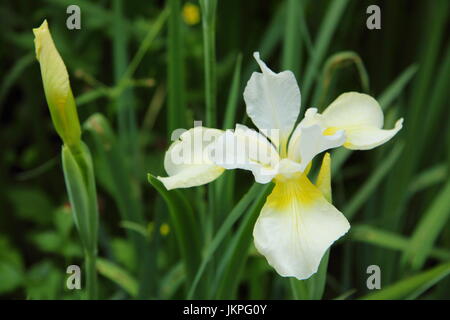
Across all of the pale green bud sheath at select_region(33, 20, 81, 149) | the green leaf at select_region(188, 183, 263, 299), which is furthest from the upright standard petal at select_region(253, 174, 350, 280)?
the pale green bud sheath at select_region(33, 20, 81, 149)

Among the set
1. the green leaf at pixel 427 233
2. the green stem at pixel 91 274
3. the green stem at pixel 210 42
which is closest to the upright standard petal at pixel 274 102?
the green stem at pixel 210 42

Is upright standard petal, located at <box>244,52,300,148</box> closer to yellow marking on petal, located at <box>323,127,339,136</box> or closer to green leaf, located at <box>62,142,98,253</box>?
yellow marking on petal, located at <box>323,127,339,136</box>

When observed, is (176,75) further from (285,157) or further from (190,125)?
(285,157)

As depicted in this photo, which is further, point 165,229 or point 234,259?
point 165,229

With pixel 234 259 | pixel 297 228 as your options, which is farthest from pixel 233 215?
pixel 297 228
